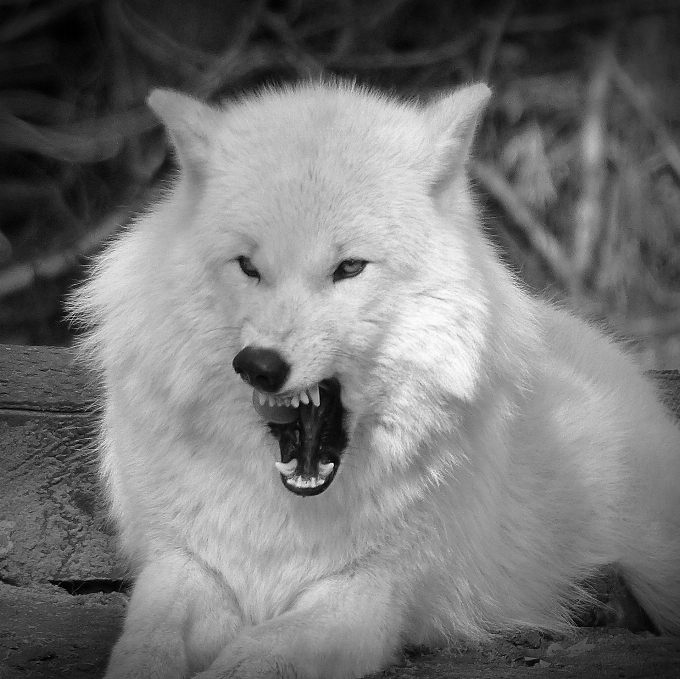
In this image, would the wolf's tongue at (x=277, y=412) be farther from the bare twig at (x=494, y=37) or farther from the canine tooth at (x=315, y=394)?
the bare twig at (x=494, y=37)

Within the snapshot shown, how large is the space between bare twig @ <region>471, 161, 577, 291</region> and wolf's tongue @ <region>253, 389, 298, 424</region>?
181 inches

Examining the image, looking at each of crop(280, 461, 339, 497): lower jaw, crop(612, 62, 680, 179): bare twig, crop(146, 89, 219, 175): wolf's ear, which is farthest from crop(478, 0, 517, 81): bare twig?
crop(280, 461, 339, 497): lower jaw

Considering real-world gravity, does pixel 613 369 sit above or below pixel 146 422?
above

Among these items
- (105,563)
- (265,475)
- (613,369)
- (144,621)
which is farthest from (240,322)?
(613,369)

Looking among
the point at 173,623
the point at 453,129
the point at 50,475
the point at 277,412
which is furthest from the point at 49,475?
the point at 453,129

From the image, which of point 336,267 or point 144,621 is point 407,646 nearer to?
point 144,621

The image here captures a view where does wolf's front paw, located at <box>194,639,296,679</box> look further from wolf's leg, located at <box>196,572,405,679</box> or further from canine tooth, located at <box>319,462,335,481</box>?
canine tooth, located at <box>319,462,335,481</box>

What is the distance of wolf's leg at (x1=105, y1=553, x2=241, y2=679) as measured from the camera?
223cm

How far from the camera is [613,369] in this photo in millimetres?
3508

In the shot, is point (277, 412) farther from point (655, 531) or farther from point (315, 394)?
point (655, 531)

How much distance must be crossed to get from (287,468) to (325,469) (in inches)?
3.7

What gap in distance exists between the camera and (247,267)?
2326mm

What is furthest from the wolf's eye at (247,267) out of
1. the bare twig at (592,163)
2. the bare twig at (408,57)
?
the bare twig at (592,163)

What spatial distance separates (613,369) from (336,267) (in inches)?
63.7
